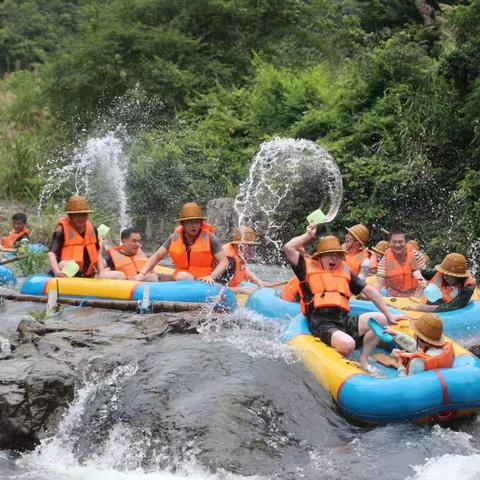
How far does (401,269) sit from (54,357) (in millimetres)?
4401

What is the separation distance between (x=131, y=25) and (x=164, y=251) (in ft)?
39.4

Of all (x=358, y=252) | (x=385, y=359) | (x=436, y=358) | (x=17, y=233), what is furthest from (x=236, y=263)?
(x=17, y=233)

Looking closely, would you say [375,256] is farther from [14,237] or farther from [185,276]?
[14,237]

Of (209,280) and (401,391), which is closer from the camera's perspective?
(401,391)

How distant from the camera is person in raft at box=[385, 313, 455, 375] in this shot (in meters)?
6.24

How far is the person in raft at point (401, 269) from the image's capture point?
945 cm

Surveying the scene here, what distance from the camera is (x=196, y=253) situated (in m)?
9.30

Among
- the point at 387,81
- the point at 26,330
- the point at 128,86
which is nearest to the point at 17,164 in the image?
the point at 128,86

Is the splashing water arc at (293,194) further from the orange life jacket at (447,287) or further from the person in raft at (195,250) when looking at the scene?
the orange life jacket at (447,287)

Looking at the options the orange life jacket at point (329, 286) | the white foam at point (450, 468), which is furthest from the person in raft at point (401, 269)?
the white foam at point (450, 468)

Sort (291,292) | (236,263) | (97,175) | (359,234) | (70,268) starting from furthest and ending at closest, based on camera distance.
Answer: (97,175) → (359,234) → (236,263) → (70,268) → (291,292)

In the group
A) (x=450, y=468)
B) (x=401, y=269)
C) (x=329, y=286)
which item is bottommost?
(x=450, y=468)

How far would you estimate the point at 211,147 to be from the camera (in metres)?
17.6

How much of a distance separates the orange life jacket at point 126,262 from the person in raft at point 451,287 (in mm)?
3447
